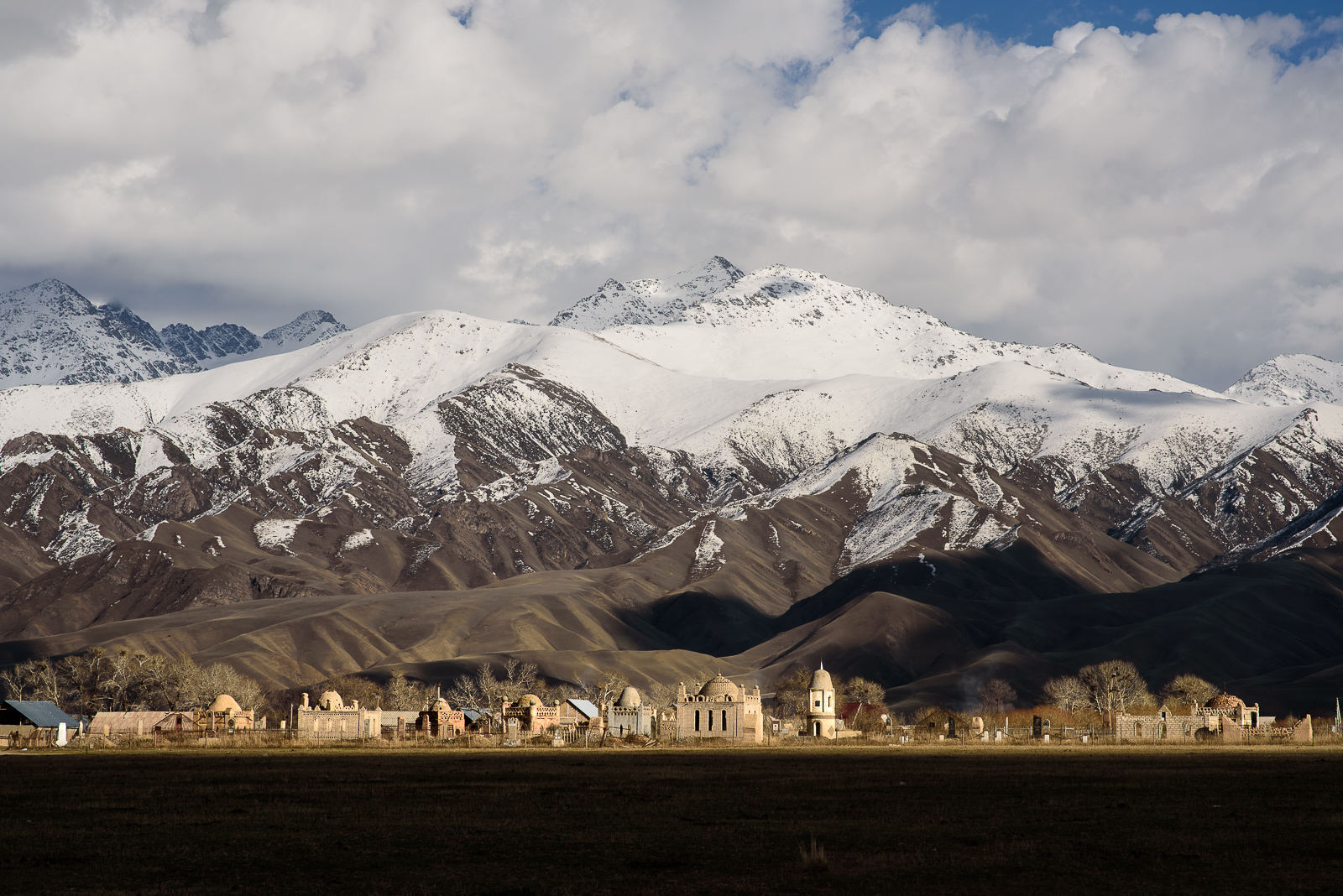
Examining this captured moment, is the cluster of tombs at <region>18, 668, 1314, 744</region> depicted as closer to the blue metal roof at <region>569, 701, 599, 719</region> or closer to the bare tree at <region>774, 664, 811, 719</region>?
the blue metal roof at <region>569, 701, 599, 719</region>

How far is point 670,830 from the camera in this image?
1590 inches

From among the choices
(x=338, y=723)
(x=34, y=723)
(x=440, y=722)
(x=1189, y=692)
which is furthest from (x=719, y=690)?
(x=1189, y=692)

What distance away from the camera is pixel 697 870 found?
33.1 meters

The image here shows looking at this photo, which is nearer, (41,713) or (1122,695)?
(41,713)

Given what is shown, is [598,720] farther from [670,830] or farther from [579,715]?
[670,830]

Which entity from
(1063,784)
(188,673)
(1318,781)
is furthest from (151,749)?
(188,673)

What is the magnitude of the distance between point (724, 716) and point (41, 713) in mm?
57108

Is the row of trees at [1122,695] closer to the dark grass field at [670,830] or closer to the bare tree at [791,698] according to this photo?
the bare tree at [791,698]

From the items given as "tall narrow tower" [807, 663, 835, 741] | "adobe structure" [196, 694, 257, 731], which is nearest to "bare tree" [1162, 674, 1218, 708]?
"tall narrow tower" [807, 663, 835, 741]

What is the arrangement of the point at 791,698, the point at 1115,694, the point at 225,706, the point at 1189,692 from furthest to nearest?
the point at 791,698 < the point at 1189,692 < the point at 1115,694 < the point at 225,706

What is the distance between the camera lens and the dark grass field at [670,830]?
31891 mm

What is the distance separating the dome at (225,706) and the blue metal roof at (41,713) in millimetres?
15111

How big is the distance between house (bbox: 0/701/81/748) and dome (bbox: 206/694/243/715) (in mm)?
12395

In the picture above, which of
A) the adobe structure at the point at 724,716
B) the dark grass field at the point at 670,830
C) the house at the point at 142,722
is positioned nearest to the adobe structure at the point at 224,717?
the house at the point at 142,722
